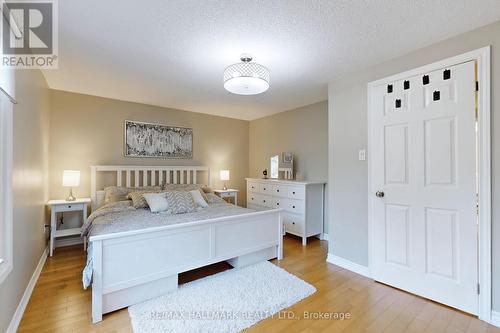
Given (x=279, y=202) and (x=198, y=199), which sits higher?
(x=198, y=199)

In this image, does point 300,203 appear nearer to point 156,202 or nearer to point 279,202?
point 279,202

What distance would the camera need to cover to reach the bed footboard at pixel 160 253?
1.84m

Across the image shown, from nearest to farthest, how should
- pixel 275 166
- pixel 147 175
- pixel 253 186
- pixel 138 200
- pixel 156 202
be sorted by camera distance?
pixel 156 202
pixel 138 200
pixel 147 175
pixel 253 186
pixel 275 166

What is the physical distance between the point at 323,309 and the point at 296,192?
6.40 ft

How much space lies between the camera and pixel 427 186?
2129mm

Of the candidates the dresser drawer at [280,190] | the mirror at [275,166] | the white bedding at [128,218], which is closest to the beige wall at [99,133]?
the white bedding at [128,218]

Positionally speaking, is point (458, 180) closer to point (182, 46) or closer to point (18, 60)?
point (182, 46)

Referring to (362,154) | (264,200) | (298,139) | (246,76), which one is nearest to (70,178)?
Answer: (246,76)

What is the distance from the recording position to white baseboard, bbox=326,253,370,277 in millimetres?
2586

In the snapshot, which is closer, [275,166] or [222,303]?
[222,303]

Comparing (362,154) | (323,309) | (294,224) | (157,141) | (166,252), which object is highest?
(157,141)

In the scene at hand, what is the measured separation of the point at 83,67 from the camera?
101 inches

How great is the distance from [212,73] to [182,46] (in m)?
0.63

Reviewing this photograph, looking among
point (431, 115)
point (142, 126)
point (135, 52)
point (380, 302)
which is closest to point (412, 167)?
point (431, 115)
